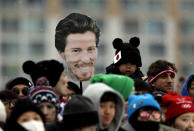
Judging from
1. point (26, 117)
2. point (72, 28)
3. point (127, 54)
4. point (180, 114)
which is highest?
point (72, 28)

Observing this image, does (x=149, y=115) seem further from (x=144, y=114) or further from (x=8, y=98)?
(x=8, y=98)

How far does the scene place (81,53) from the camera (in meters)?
11.6

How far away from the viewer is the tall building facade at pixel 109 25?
294 feet

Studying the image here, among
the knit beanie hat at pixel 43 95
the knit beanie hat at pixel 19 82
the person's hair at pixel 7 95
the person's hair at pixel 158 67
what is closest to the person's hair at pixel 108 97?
the knit beanie hat at pixel 43 95

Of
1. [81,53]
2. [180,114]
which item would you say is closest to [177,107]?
[180,114]

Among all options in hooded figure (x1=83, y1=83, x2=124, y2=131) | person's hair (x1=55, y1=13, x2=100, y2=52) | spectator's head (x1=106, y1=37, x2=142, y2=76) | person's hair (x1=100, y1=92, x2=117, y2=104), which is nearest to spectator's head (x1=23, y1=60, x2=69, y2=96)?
hooded figure (x1=83, y1=83, x2=124, y2=131)

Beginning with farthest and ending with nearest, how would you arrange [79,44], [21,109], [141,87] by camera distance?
[79,44] < [141,87] < [21,109]

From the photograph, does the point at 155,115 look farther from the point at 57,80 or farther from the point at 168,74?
the point at 168,74

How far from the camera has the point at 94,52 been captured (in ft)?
38.4

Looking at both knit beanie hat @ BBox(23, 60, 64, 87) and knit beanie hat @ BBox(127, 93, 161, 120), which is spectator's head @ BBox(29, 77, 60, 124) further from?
knit beanie hat @ BBox(127, 93, 161, 120)

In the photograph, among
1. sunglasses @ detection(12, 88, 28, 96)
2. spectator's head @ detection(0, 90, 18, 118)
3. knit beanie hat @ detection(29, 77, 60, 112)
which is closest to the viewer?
knit beanie hat @ detection(29, 77, 60, 112)

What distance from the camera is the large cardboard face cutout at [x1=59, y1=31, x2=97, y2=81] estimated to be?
11.6 metres

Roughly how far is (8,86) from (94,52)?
159 cm

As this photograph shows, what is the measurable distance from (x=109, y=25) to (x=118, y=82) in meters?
82.2
